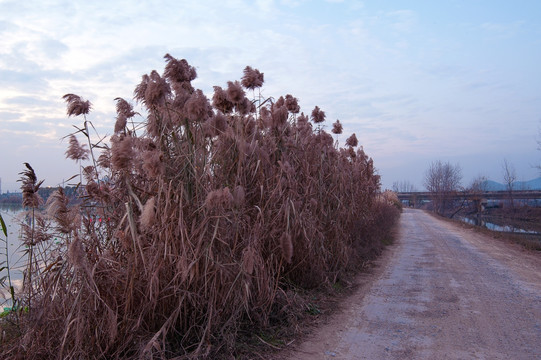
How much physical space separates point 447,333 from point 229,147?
3.39 m

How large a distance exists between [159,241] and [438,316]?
13.1 ft

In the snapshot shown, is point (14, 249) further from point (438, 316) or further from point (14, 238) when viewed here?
point (438, 316)

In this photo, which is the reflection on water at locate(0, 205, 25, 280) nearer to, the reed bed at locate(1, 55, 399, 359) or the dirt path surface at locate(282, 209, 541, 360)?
the reed bed at locate(1, 55, 399, 359)

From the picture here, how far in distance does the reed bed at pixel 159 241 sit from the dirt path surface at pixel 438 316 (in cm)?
102

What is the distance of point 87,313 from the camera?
3543 millimetres

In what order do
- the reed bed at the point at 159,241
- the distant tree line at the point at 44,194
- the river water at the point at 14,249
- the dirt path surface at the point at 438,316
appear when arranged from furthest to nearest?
the dirt path surface at the point at 438,316 → the distant tree line at the point at 44,194 → the river water at the point at 14,249 → the reed bed at the point at 159,241

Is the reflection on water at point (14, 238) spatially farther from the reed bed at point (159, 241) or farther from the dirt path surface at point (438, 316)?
the dirt path surface at point (438, 316)

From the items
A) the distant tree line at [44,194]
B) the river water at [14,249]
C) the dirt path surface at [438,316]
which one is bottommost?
the dirt path surface at [438,316]

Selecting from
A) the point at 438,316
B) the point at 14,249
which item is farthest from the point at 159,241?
the point at 438,316

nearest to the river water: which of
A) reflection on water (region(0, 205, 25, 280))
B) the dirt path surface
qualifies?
reflection on water (region(0, 205, 25, 280))

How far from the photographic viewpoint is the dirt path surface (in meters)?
4.53

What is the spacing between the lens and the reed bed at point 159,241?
3.59 m

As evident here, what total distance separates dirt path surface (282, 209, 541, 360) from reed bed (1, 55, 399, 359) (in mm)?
1016

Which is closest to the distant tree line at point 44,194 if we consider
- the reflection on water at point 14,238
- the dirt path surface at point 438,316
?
the reflection on water at point 14,238
